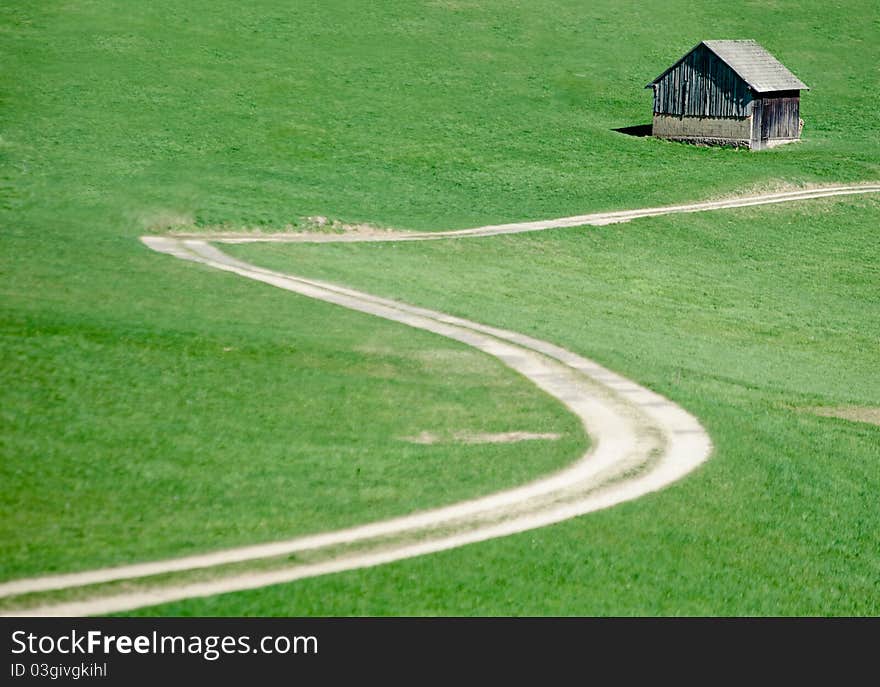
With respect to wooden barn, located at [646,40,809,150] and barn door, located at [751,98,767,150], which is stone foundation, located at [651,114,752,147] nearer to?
wooden barn, located at [646,40,809,150]

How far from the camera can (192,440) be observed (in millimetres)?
26953

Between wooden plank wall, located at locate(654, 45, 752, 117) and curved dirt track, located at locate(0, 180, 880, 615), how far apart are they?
4583cm

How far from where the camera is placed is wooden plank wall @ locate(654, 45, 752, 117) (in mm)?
82062

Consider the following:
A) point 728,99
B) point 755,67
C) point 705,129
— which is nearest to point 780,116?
point 755,67

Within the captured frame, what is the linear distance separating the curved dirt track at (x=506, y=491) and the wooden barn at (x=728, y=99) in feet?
150

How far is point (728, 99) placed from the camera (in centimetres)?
8238

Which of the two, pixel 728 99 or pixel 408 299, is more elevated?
pixel 728 99

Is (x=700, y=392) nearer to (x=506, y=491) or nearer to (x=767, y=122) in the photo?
(x=506, y=491)

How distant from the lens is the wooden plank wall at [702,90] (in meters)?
82.1

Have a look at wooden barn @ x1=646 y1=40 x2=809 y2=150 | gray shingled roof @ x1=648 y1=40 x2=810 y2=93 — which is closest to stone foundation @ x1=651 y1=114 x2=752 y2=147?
wooden barn @ x1=646 y1=40 x2=809 y2=150

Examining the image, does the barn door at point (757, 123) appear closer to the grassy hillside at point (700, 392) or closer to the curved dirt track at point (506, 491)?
the grassy hillside at point (700, 392)

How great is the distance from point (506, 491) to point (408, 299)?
1817cm

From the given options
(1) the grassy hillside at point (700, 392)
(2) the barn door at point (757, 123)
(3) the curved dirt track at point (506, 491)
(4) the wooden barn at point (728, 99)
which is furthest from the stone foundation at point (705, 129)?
(3) the curved dirt track at point (506, 491)
